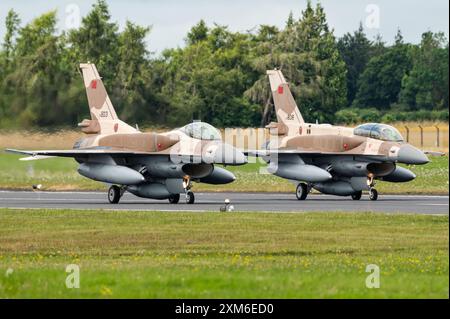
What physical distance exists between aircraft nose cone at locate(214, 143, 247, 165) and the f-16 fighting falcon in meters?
4.51

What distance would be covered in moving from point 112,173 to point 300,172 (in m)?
6.85

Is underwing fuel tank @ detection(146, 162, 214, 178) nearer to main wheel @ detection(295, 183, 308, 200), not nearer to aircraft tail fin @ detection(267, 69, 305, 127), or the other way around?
main wheel @ detection(295, 183, 308, 200)

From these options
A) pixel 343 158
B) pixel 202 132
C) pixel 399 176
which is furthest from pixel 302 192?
pixel 202 132

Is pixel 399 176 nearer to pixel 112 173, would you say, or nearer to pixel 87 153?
pixel 112 173

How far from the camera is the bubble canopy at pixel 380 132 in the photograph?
4056 centimetres

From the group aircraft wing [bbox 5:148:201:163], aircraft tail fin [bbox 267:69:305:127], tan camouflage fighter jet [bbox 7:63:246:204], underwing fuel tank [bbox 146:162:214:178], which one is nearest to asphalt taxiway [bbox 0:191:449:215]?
tan camouflage fighter jet [bbox 7:63:246:204]

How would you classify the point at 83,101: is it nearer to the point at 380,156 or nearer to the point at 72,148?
the point at 72,148

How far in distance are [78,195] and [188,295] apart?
99.2 feet

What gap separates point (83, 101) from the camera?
44.4m

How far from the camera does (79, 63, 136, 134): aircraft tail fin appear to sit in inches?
1658

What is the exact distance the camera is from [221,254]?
21.7m

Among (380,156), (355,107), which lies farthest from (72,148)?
(355,107)

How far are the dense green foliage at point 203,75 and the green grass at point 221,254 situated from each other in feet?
34.6

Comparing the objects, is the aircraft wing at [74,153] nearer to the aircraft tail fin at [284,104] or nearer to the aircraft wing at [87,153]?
the aircraft wing at [87,153]
